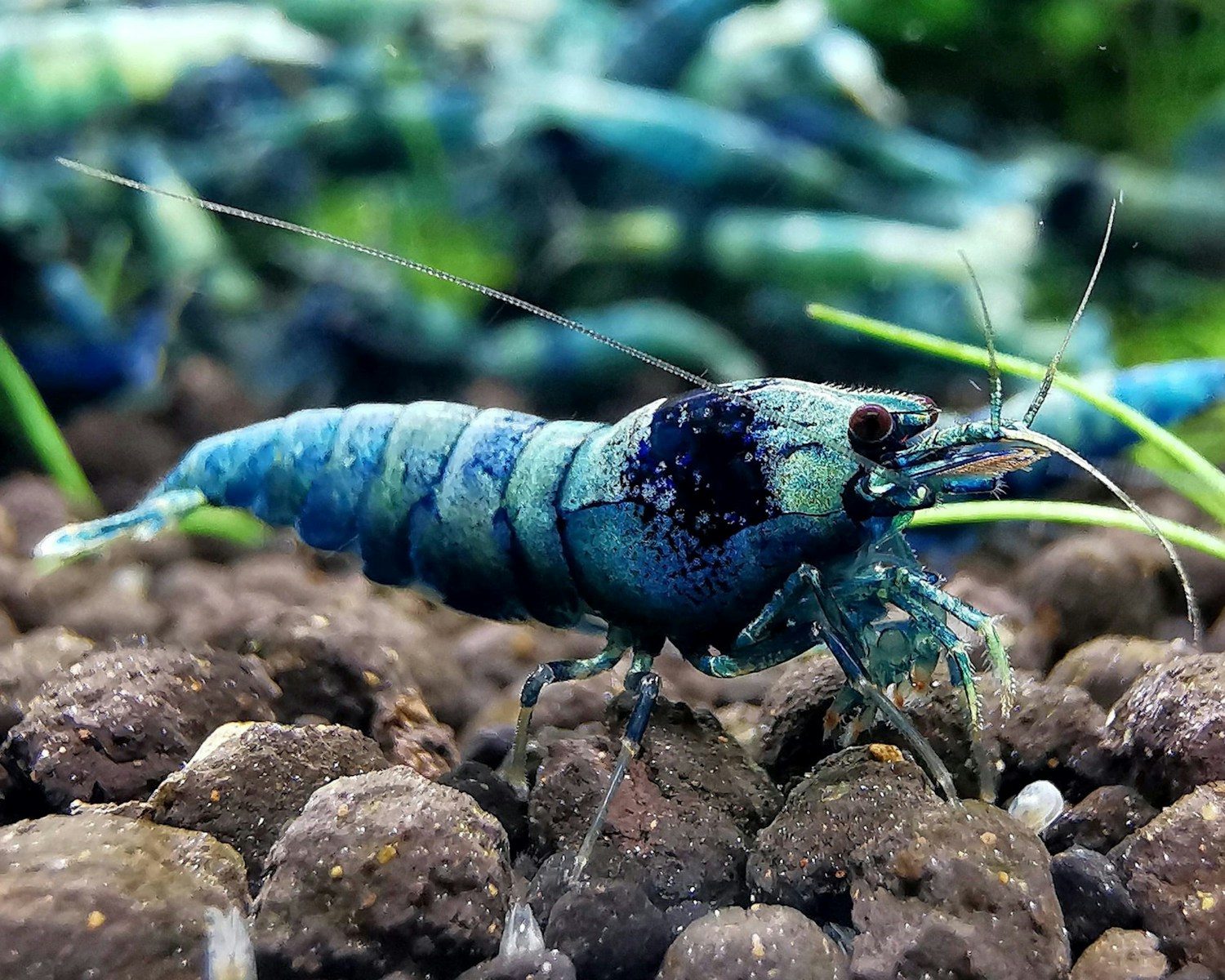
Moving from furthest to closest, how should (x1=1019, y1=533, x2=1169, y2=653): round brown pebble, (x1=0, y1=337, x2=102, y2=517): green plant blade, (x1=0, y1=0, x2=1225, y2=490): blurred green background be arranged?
(x1=0, y1=0, x2=1225, y2=490): blurred green background → (x1=0, y1=337, x2=102, y2=517): green plant blade → (x1=1019, y1=533, x2=1169, y2=653): round brown pebble

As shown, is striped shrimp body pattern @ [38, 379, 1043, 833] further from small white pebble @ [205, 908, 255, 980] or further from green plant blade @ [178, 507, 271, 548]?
green plant blade @ [178, 507, 271, 548]

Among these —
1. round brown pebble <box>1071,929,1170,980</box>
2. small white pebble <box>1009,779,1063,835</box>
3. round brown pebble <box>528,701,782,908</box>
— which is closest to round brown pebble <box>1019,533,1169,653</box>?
small white pebble <box>1009,779,1063,835</box>

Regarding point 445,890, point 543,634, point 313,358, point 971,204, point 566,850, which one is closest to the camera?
point 445,890

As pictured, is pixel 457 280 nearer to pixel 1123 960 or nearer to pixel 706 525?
pixel 706 525

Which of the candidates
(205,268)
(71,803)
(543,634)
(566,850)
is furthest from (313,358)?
(566,850)

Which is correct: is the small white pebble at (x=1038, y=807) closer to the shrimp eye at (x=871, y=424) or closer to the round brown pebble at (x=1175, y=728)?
the round brown pebble at (x=1175, y=728)

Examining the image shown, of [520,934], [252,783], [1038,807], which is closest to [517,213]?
[252,783]

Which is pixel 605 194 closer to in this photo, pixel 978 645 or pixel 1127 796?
pixel 978 645
